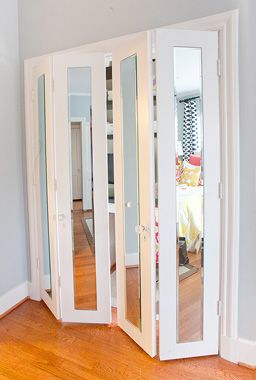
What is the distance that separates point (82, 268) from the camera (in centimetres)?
262

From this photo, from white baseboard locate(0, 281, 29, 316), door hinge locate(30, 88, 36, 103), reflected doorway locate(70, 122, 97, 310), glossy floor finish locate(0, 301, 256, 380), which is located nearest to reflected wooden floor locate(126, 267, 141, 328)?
glossy floor finish locate(0, 301, 256, 380)

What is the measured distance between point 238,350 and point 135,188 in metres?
1.27

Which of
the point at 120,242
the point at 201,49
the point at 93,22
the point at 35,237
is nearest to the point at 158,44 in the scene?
the point at 201,49

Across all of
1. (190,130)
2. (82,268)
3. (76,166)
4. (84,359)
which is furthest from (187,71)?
(84,359)

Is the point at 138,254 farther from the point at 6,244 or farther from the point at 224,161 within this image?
the point at 6,244

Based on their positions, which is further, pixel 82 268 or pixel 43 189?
pixel 43 189

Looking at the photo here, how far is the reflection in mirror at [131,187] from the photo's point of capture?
2.21m

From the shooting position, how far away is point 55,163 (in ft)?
8.32

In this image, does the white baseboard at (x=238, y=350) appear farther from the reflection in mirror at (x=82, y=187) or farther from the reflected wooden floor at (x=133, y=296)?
the reflection in mirror at (x=82, y=187)

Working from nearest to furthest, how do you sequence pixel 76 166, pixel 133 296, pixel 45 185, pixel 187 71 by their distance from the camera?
1. pixel 187 71
2. pixel 133 296
3. pixel 76 166
4. pixel 45 185

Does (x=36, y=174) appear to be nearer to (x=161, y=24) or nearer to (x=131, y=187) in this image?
(x=131, y=187)

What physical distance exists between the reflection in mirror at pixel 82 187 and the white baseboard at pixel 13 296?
25.5 inches

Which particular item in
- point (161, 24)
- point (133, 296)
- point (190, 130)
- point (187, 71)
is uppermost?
point (161, 24)

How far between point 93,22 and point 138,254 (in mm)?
1795
